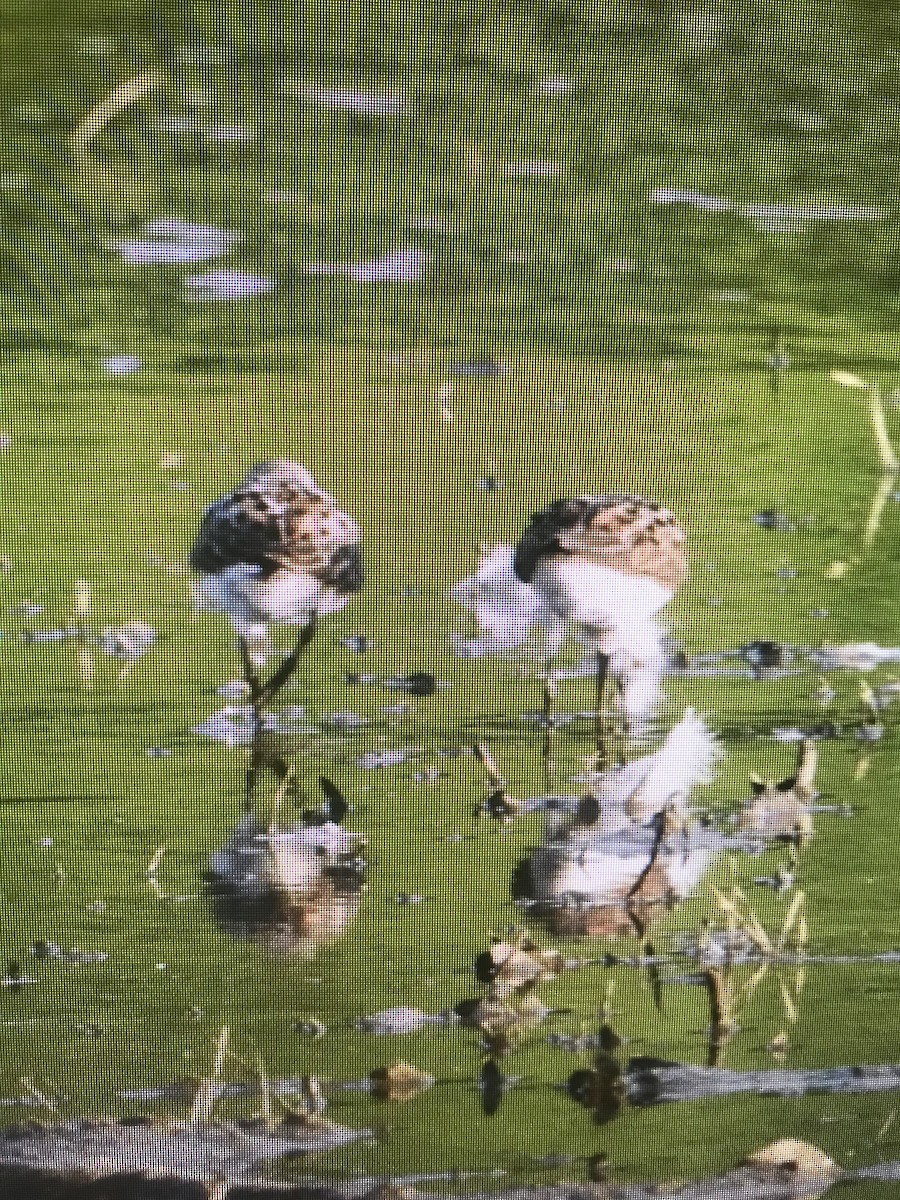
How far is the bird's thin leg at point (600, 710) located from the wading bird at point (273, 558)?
270 millimetres

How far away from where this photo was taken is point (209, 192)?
1.69 metres

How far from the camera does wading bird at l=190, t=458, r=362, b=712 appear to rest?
172 centimetres

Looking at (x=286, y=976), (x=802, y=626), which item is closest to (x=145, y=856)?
(x=286, y=976)

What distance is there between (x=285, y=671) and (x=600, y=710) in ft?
1.10

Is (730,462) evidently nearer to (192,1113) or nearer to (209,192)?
(209,192)

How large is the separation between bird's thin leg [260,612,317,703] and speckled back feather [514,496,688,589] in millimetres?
237

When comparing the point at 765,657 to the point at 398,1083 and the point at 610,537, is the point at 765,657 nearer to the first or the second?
the point at 610,537

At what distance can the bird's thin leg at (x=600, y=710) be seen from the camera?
68.7 inches

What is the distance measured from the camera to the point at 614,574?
175 cm

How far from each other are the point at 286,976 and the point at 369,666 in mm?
327

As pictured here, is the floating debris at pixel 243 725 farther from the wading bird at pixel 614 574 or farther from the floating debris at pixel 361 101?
the floating debris at pixel 361 101

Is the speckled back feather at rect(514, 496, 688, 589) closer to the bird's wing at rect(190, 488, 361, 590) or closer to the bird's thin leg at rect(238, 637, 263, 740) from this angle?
the bird's wing at rect(190, 488, 361, 590)

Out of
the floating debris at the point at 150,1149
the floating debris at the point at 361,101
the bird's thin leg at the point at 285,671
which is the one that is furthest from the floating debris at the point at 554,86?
the floating debris at the point at 150,1149

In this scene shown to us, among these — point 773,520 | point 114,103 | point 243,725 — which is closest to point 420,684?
point 243,725
